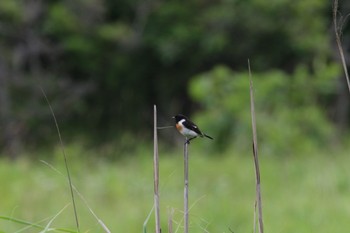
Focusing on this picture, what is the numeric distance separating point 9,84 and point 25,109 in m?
0.41

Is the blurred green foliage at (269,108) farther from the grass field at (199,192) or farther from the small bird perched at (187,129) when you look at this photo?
the small bird perched at (187,129)

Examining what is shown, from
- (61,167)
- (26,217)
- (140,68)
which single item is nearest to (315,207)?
(26,217)

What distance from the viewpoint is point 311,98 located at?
381 inches

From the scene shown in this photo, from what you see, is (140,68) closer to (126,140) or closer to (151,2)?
(151,2)

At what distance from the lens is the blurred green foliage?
28.2ft

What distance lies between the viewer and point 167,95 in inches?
484

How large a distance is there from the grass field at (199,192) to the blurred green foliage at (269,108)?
20.2 inches

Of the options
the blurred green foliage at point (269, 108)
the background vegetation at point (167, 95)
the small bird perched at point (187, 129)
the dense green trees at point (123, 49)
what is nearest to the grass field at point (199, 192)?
the background vegetation at point (167, 95)

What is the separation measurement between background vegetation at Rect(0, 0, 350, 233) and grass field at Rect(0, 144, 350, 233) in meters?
0.03

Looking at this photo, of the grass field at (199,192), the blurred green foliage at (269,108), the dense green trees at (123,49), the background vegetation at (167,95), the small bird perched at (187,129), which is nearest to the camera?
the small bird perched at (187,129)

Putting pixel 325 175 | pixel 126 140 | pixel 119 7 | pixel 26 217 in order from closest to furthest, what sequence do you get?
pixel 26 217 < pixel 325 175 < pixel 126 140 < pixel 119 7

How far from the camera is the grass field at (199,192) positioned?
5.11m

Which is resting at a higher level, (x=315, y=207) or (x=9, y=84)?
(x=315, y=207)

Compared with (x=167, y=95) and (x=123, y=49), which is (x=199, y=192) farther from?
(x=167, y=95)
